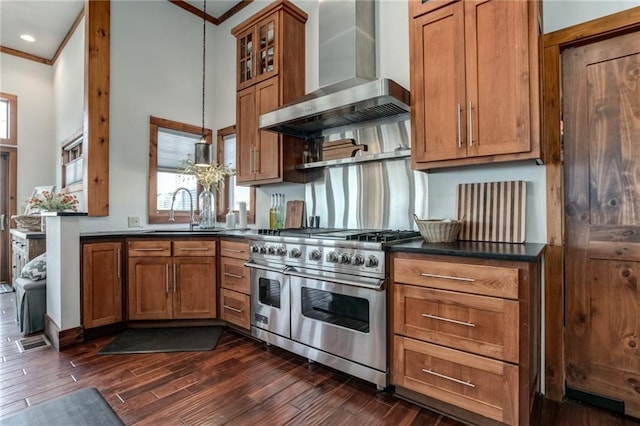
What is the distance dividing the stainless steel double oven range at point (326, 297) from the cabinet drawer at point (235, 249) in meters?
0.11

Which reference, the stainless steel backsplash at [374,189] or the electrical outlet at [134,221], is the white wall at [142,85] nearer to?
the electrical outlet at [134,221]

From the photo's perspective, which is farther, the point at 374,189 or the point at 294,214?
the point at 294,214

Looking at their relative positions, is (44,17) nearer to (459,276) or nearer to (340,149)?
(340,149)

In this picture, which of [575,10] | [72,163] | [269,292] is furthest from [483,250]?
[72,163]

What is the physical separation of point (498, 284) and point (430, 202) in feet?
3.26

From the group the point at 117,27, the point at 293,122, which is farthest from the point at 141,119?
the point at 293,122

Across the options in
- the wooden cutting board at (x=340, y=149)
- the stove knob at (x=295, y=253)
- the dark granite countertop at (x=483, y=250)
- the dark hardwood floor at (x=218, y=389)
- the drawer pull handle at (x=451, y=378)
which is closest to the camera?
the dark granite countertop at (x=483, y=250)

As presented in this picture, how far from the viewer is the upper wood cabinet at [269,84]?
10.5 ft

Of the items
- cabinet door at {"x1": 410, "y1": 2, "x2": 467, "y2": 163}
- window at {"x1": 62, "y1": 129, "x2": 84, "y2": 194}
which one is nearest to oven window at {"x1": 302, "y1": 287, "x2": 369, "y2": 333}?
cabinet door at {"x1": 410, "y1": 2, "x2": 467, "y2": 163}

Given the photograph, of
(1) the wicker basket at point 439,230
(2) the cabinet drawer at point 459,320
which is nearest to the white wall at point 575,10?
(1) the wicker basket at point 439,230

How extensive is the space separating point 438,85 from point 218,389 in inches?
95.4

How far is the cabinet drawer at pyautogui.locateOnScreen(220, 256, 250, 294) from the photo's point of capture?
2.96 m

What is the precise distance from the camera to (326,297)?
7.69 ft

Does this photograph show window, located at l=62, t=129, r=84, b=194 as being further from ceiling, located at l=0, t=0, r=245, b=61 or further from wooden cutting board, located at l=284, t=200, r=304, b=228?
wooden cutting board, located at l=284, t=200, r=304, b=228
